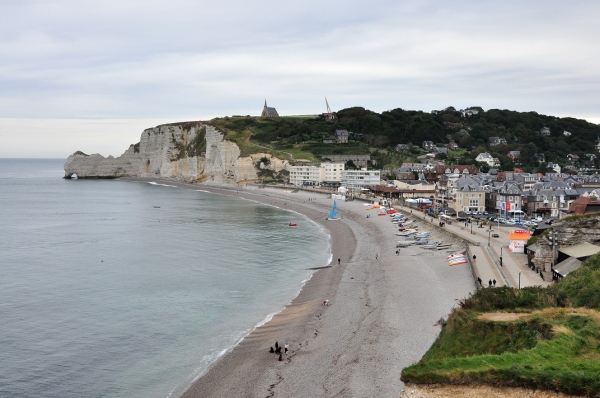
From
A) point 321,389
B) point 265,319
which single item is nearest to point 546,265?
point 265,319

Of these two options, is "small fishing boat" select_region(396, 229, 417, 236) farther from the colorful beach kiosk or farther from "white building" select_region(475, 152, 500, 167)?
"white building" select_region(475, 152, 500, 167)

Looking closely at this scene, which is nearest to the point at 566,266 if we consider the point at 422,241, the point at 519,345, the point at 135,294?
the point at 422,241

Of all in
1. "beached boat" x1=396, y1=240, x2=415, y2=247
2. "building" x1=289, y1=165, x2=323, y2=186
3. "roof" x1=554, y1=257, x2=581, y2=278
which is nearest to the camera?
"roof" x1=554, y1=257, x2=581, y2=278

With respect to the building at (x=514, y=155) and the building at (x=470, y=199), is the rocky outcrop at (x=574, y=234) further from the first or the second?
the building at (x=514, y=155)

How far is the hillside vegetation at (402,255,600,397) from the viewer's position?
8.28 meters

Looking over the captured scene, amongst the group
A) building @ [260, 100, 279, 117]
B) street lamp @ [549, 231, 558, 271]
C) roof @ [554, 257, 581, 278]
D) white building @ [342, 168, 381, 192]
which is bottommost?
roof @ [554, 257, 581, 278]

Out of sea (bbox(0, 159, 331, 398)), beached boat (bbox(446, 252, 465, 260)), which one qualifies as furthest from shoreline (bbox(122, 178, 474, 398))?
sea (bbox(0, 159, 331, 398))

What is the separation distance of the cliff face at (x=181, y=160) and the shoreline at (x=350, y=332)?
73.0 metres

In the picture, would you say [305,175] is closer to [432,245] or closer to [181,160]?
[181,160]

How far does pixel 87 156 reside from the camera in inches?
5738

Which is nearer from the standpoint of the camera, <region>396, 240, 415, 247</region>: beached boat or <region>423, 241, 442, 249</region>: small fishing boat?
<region>423, 241, 442, 249</region>: small fishing boat

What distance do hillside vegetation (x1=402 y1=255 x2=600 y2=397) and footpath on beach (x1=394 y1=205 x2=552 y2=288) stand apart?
33.7ft

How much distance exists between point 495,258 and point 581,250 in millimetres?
5231

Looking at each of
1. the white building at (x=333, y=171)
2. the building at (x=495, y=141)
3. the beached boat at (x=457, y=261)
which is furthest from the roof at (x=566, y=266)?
the building at (x=495, y=141)
